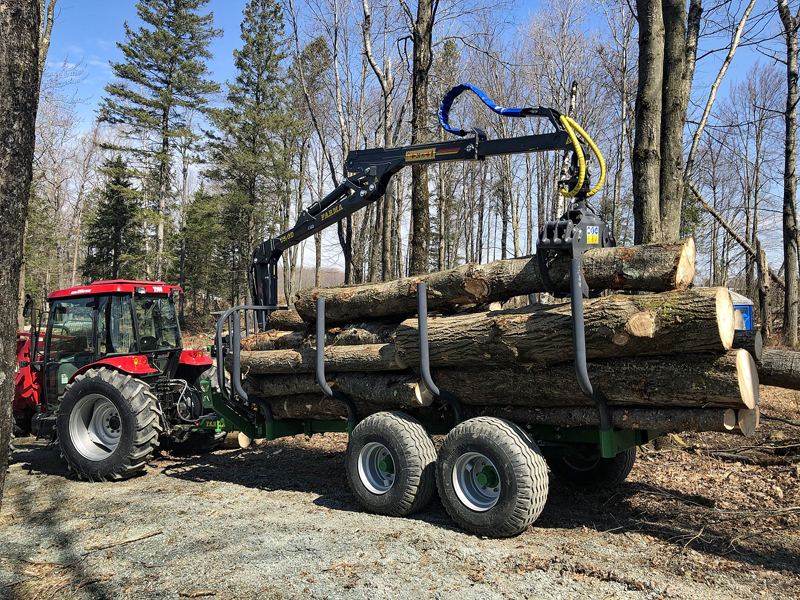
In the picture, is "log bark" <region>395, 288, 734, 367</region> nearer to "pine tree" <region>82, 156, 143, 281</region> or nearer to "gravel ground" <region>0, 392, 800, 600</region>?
"gravel ground" <region>0, 392, 800, 600</region>

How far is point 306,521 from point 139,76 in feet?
104

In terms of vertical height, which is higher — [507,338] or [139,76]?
[139,76]

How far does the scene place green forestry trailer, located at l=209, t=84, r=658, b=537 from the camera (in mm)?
4746

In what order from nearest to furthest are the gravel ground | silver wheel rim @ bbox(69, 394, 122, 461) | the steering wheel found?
1. the gravel ground
2. silver wheel rim @ bbox(69, 394, 122, 461)
3. the steering wheel

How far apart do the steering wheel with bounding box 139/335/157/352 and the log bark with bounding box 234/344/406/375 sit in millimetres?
1696

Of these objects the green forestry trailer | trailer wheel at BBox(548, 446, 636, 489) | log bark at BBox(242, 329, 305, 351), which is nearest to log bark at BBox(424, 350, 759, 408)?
the green forestry trailer

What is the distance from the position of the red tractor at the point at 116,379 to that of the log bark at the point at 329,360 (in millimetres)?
1126

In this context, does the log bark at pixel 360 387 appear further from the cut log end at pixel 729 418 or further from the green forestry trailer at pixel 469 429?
the cut log end at pixel 729 418

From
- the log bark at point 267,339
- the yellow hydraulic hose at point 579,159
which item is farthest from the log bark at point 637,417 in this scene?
the log bark at point 267,339

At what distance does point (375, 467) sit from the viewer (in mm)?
5930

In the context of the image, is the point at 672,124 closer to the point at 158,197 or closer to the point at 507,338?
the point at 507,338

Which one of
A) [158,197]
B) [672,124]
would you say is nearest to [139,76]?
[158,197]

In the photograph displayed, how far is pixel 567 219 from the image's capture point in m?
5.03

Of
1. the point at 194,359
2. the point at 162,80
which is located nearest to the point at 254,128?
the point at 162,80
